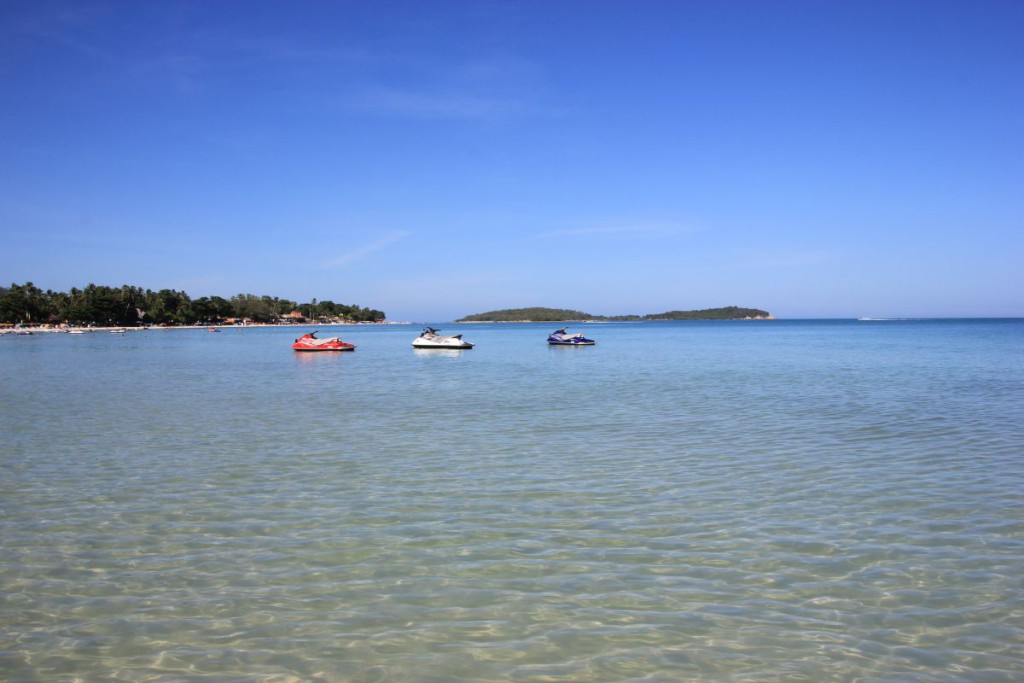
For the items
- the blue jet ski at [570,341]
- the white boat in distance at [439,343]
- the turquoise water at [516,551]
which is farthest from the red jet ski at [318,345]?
the turquoise water at [516,551]

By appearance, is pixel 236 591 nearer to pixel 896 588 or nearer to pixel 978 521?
pixel 896 588

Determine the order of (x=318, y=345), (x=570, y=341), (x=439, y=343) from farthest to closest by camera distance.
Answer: (x=570, y=341), (x=439, y=343), (x=318, y=345)

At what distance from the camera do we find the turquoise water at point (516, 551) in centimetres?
599

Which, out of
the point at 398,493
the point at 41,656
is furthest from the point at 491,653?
the point at 398,493

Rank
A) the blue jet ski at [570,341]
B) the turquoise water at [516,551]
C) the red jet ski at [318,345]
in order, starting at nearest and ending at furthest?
the turquoise water at [516,551] < the red jet ski at [318,345] < the blue jet ski at [570,341]

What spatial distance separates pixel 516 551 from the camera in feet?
28.1

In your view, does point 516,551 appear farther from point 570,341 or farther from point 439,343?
point 570,341

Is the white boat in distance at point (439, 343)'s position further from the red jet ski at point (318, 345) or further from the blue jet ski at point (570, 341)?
the blue jet ski at point (570, 341)

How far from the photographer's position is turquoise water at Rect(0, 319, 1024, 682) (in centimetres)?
599

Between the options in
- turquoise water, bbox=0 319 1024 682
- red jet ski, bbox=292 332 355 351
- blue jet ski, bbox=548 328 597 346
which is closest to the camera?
turquoise water, bbox=0 319 1024 682

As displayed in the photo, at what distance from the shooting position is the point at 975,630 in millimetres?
6340

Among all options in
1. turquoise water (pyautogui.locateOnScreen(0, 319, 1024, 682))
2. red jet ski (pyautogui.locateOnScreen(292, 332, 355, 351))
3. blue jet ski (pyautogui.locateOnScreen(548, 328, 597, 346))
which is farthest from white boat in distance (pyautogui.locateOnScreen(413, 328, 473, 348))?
turquoise water (pyautogui.locateOnScreen(0, 319, 1024, 682))

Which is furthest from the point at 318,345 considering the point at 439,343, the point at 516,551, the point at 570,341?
the point at 516,551

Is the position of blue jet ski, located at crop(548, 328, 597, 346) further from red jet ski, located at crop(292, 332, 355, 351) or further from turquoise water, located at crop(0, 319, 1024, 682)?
turquoise water, located at crop(0, 319, 1024, 682)
